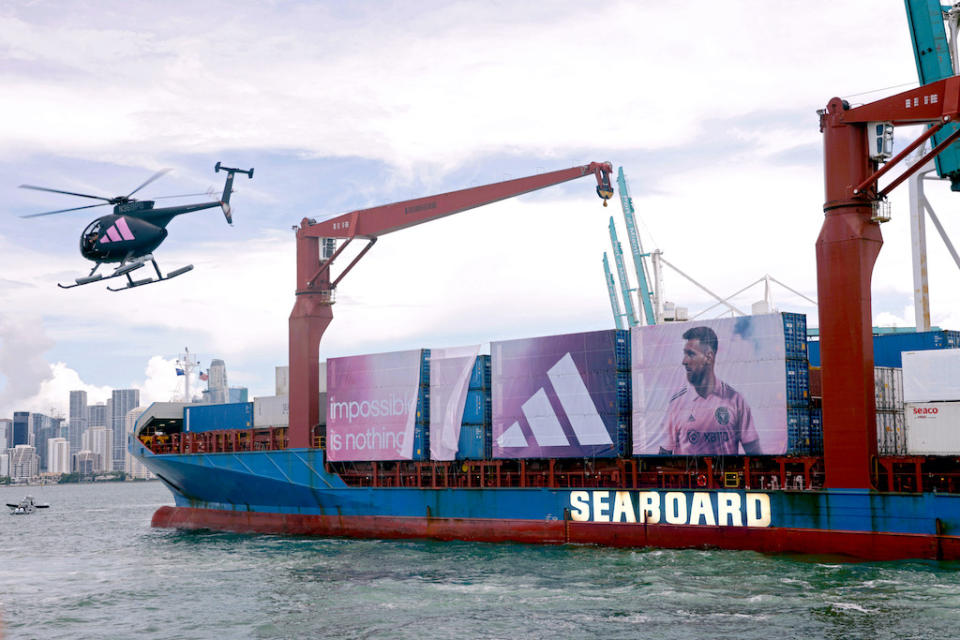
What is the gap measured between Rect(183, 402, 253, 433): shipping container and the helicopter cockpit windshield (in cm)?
1820

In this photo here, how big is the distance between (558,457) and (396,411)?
10148 mm

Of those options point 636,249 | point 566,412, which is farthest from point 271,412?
point 636,249

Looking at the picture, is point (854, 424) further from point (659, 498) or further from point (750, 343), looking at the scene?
point (659, 498)

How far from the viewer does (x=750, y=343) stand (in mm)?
37156

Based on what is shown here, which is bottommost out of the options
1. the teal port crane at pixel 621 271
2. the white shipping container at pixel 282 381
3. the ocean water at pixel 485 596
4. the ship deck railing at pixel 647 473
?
the ocean water at pixel 485 596

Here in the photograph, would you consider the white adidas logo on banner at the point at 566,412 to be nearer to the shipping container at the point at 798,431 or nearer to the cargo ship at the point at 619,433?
the cargo ship at the point at 619,433

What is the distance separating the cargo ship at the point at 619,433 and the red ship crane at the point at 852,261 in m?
0.07

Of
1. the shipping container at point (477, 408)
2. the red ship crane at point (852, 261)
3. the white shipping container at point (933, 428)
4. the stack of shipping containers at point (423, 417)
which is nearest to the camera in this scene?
the white shipping container at point (933, 428)

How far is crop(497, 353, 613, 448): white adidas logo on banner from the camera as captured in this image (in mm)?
41250

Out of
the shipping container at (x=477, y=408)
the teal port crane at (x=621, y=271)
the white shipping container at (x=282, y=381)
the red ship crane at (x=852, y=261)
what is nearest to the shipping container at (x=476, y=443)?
the shipping container at (x=477, y=408)

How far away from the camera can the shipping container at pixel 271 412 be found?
5712cm

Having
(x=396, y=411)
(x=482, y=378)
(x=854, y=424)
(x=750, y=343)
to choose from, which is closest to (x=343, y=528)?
(x=396, y=411)

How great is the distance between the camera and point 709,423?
38031 millimetres

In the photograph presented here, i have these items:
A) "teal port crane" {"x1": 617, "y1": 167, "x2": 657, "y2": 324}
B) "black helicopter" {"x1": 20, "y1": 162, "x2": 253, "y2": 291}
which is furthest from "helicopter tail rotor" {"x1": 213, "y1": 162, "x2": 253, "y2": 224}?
"teal port crane" {"x1": 617, "y1": 167, "x2": 657, "y2": 324}
